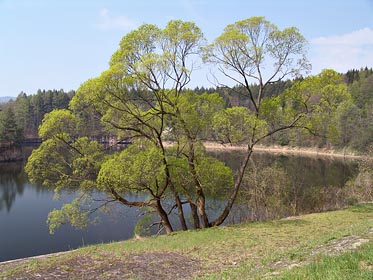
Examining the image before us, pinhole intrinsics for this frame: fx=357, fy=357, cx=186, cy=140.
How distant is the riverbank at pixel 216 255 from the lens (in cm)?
759

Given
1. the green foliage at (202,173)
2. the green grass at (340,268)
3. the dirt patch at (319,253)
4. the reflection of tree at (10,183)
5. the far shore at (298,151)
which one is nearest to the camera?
the green grass at (340,268)

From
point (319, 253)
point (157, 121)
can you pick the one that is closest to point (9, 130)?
point (157, 121)

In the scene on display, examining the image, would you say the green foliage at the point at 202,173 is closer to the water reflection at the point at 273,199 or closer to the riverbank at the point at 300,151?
the water reflection at the point at 273,199

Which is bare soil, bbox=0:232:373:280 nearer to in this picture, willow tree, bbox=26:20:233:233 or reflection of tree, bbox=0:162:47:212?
willow tree, bbox=26:20:233:233

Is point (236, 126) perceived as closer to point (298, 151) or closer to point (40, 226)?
point (40, 226)

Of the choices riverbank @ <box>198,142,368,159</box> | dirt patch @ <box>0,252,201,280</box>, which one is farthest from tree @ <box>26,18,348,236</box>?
riverbank @ <box>198,142,368,159</box>

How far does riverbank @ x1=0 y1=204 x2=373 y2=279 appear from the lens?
7594mm

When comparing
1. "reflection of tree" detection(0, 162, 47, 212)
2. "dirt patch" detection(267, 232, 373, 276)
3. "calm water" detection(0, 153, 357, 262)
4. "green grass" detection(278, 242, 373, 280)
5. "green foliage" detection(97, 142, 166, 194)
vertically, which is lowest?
"calm water" detection(0, 153, 357, 262)

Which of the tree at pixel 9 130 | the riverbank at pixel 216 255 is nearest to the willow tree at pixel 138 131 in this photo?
the riverbank at pixel 216 255

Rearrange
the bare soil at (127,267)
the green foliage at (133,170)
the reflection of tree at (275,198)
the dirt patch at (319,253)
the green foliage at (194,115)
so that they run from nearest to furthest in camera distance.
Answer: the dirt patch at (319,253)
the bare soil at (127,267)
the green foliage at (133,170)
the green foliage at (194,115)
the reflection of tree at (275,198)

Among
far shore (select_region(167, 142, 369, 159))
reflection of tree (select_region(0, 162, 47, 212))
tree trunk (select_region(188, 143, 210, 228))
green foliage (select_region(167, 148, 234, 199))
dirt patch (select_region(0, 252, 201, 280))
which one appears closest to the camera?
dirt patch (select_region(0, 252, 201, 280))

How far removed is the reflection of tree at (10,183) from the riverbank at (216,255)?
21.6 m

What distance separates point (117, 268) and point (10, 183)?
35996 millimetres

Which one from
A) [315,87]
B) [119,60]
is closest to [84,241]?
[119,60]
